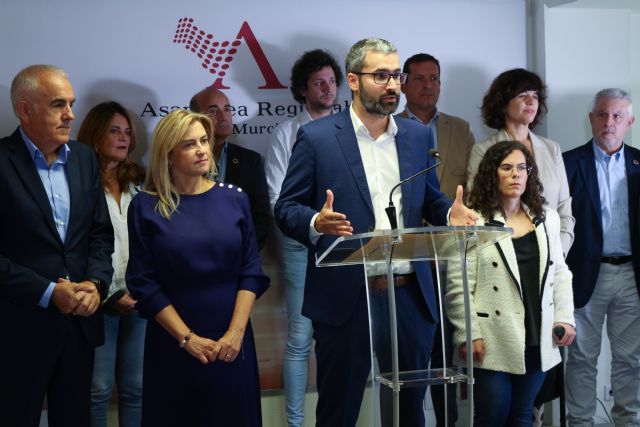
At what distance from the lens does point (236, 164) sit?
17.3ft

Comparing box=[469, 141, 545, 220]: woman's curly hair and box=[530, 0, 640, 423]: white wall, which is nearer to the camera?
box=[469, 141, 545, 220]: woman's curly hair

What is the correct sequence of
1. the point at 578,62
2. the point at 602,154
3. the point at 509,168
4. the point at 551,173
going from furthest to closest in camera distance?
1. the point at 578,62
2. the point at 602,154
3. the point at 551,173
4. the point at 509,168

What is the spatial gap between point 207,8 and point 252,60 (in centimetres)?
42

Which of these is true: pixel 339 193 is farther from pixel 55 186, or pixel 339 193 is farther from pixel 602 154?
pixel 602 154

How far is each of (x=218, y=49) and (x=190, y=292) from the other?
235 centimetres

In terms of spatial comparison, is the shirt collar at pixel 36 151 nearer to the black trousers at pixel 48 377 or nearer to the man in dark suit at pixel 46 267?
the man in dark suit at pixel 46 267

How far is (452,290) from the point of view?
9.93ft

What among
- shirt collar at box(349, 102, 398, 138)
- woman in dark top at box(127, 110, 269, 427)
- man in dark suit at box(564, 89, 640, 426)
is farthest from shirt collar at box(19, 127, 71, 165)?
man in dark suit at box(564, 89, 640, 426)

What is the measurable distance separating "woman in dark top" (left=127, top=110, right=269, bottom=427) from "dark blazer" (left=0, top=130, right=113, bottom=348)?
23 centimetres

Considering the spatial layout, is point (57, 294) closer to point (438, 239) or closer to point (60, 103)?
point (60, 103)

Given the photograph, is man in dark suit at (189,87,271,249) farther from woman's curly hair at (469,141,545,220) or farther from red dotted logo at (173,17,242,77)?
woman's curly hair at (469,141,545,220)

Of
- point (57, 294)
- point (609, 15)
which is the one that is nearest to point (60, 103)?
point (57, 294)

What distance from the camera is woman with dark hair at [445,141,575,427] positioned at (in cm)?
415

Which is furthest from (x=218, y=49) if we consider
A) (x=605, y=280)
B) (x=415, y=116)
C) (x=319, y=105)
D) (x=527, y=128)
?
(x=605, y=280)
